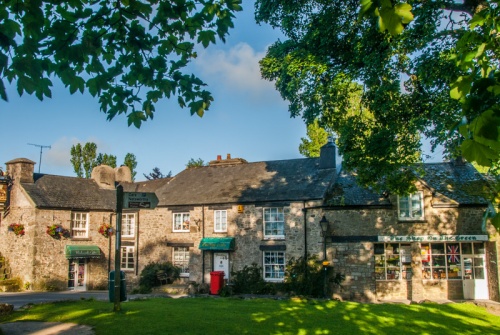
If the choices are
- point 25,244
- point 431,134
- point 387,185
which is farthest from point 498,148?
point 25,244

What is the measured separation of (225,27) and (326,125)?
32.5 feet

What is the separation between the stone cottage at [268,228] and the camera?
75.0 ft

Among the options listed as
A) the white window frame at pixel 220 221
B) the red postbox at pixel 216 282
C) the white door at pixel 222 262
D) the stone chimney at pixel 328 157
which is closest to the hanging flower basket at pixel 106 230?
the white window frame at pixel 220 221

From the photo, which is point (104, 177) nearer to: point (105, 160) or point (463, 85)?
point (105, 160)

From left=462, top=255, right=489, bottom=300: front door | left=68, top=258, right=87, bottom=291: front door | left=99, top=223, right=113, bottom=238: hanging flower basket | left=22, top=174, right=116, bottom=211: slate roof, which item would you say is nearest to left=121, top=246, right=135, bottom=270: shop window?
left=99, top=223, right=113, bottom=238: hanging flower basket

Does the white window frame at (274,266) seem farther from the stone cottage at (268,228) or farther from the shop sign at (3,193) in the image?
the shop sign at (3,193)

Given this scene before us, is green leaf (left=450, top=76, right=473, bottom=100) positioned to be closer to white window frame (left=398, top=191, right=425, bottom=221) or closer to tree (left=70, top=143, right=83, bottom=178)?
white window frame (left=398, top=191, right=425, bottom=221)

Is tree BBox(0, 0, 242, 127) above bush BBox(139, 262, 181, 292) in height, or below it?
above

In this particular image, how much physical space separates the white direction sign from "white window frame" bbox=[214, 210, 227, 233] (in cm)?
1610

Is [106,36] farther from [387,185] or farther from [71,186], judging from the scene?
[71,186]

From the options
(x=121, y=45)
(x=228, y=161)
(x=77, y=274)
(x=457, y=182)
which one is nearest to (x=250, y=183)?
(x=228, y=161)

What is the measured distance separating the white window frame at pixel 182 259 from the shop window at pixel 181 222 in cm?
119

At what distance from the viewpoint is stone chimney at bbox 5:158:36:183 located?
29.5 meters

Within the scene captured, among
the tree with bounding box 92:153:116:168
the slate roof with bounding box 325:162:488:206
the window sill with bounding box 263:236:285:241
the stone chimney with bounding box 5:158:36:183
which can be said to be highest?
the tree with bounding box 92:153:116:168
